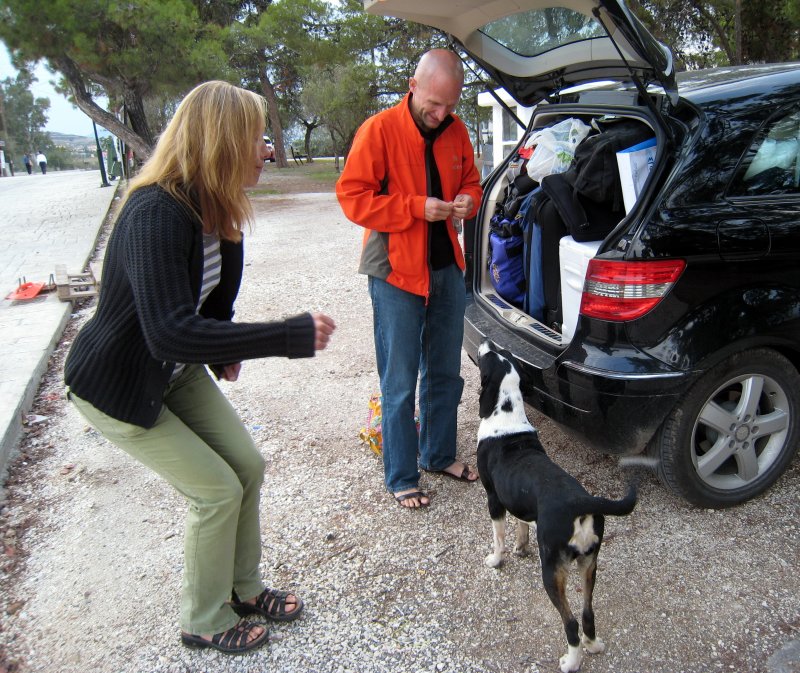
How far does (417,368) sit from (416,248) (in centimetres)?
61

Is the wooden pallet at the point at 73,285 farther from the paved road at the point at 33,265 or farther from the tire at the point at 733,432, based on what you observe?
the tire at the point at 733,432

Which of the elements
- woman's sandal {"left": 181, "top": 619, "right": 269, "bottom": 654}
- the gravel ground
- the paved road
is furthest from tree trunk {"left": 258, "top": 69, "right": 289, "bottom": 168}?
woman's sandal {"left": 181, "top": 619, "right": 269, "bottom": 654}

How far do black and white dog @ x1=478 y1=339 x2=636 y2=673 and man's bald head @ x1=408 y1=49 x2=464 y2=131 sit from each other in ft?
3.73

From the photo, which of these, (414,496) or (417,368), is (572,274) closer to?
(417,368)

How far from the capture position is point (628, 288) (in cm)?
262

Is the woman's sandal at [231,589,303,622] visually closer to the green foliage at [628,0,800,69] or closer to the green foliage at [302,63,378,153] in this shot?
the green foliage at [628,0,800,69]

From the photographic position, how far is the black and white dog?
217 cm

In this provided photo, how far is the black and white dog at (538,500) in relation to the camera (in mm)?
2170

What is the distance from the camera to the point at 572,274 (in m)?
2.99

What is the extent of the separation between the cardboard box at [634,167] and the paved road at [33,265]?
12.4 feet

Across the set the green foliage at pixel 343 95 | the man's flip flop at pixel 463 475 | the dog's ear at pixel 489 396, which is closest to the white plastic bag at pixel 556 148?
the dog's ear at pixel 489 396

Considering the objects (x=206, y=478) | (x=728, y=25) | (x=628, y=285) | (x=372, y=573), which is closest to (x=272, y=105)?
(x=728, y=25)

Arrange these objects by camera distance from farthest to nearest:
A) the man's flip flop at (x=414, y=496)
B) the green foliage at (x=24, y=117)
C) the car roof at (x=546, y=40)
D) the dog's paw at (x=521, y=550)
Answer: the green foliage at (x=24, y=117)
the man's flip flop at (x=414, y=496)
the dog's paw at (x=521, y=550)
the car roof at (x=546, y=40)

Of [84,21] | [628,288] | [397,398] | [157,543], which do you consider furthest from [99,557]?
[84,21]
